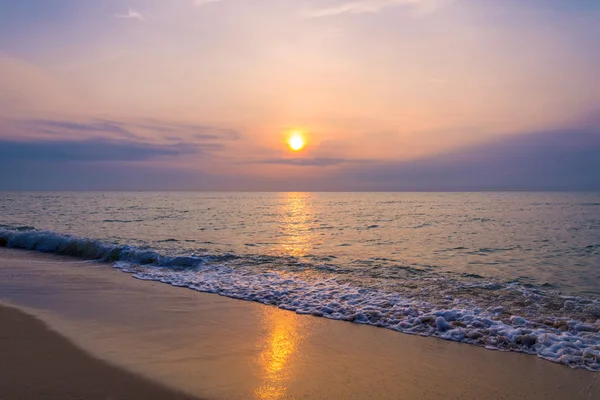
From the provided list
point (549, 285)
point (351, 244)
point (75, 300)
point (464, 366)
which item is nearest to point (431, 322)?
point (464, 366)

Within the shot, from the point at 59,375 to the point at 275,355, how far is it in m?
3.09

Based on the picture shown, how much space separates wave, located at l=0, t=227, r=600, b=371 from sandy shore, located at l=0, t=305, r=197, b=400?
478 centimetres

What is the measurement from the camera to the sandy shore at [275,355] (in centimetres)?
533

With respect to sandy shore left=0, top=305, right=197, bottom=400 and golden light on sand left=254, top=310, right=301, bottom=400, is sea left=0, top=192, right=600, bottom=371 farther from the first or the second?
sandy shore left=0, top=305, right=197, bottom=400

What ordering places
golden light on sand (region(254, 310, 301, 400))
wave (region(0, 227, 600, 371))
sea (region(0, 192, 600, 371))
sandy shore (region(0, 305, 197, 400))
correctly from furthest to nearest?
sea (region(0, 192, 600, 371)) < wave (region(0, 227, 600, 371)) < golden light on sand (region(254, 310, 301, 400)) < sandy shore (region(0, 305, 197, 400))

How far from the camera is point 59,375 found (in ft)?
17.9

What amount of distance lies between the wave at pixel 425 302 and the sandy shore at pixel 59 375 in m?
4.78

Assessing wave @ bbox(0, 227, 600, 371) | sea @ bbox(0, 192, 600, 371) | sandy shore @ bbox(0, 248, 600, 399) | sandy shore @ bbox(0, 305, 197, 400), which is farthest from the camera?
sea @ bbox(0, 192, 600, 371)

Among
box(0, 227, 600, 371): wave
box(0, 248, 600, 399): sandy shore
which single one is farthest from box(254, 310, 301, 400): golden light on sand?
box(0, 227, 600, 371): wave

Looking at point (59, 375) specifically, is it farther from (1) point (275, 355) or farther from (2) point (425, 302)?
(2) point (425, 302)

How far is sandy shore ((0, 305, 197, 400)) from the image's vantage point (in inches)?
194

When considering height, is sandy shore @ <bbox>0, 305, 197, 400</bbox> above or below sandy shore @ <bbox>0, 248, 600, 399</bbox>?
above

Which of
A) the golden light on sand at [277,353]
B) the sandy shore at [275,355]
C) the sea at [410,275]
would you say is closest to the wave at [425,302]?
the sea at [410,275]

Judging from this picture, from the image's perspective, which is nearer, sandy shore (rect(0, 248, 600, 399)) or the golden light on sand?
the golden light on sand
